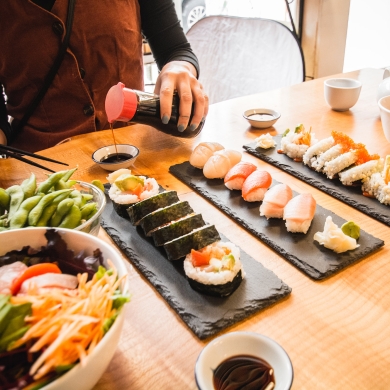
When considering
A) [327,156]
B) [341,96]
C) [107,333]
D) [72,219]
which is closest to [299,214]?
[327,156]

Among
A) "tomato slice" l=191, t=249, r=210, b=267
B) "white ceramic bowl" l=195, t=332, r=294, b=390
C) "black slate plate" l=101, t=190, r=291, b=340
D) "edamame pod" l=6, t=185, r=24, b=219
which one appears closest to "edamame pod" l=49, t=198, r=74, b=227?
"edamame pod" l=6, t=185, r=24, b=219

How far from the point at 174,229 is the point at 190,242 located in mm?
89

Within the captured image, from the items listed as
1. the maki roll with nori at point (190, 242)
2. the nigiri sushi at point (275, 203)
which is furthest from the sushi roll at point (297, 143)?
the maki roll with nori at point (190, 242)

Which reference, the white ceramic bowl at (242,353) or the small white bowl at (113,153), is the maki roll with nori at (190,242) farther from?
the small white bowl at (113,153)

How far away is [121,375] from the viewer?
0.82 m

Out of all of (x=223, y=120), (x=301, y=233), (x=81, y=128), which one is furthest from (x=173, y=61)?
(x=301, y=233)

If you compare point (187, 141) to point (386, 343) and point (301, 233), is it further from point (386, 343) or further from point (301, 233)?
point (386, 343)

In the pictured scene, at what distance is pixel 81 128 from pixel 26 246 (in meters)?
1.36

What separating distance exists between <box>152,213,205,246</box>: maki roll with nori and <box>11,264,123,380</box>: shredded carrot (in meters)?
0.48

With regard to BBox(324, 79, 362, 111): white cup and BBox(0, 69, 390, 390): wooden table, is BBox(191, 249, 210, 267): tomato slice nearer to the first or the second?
BBox(0, 69, 390, 390): wooden table

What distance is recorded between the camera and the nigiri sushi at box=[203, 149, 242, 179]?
1573 millimetres

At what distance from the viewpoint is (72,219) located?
104 cm

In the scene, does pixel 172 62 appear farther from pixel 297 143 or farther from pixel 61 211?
pixel 61 211

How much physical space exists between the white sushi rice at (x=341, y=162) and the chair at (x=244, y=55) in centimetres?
179
